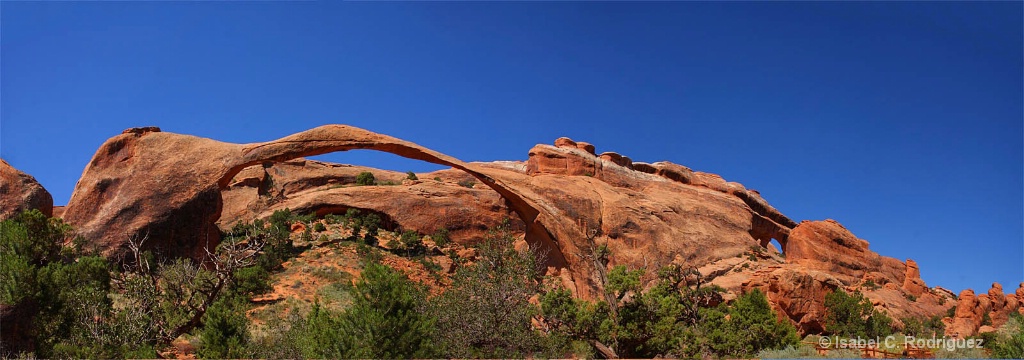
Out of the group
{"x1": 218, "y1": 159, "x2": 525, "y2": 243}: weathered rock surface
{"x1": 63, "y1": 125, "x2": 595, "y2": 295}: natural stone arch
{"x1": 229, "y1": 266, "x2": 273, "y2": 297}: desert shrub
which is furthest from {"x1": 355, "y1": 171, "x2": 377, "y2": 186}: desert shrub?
{"x1": 63, "y1": 125, "x2": 595, "y2": 295}: natural stone arch

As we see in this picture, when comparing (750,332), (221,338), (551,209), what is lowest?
(221,338)

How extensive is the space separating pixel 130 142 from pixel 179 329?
665cm

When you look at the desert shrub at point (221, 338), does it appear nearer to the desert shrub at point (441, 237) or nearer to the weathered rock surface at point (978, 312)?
the desert shrub at point (441, 237)

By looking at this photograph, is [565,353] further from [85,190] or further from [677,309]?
[85,190]

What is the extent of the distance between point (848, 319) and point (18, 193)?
23.5 metres

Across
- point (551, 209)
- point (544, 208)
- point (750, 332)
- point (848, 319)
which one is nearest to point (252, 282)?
point (544, 208)

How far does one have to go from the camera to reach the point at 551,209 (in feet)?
71.5

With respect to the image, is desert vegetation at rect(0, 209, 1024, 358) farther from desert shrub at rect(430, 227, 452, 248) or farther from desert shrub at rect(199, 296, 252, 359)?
desert shrub at rect(430, 227, 452, 248)

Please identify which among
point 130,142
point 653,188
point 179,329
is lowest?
point 179,329

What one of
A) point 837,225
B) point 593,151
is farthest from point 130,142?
point 837,225

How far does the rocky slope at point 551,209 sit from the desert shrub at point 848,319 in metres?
0.33

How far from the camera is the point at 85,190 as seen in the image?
18.7 metres

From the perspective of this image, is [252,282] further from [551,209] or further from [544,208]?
[551,209]

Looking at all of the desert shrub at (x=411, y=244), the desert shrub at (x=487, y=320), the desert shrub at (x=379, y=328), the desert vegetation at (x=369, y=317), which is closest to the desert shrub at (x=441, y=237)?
the desert shrub at (x=411, y=244)
